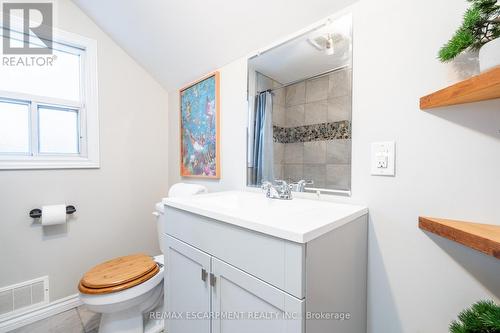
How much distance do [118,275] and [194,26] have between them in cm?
155

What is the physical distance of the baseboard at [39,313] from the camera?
53.6 inches

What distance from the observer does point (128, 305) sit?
3.86 ft

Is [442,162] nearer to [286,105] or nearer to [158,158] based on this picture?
[286,105]

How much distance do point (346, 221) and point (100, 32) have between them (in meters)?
2.17

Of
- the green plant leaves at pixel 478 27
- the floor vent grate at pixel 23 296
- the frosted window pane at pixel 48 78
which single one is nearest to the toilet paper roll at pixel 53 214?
the floor vent grate at pixel 23 296

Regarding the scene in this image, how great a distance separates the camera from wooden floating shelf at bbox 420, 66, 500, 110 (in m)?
0.54

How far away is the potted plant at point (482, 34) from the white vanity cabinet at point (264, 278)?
0.58 meters

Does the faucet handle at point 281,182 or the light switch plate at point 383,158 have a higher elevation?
the light switch plate at point 383,158

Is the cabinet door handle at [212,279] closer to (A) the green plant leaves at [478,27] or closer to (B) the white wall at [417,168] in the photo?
(B) the white wall at [417,168]

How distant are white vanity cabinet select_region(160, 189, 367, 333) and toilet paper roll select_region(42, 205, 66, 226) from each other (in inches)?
38.2

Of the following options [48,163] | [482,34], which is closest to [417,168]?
[482,34]

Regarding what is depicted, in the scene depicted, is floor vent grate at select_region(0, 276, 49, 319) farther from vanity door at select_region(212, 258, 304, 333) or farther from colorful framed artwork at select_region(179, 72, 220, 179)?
vanity door at select_region(212, 258, 304, 333)

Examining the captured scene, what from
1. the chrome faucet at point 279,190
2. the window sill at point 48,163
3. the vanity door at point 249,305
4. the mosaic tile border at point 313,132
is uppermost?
the mosaic tile border at point 313,132

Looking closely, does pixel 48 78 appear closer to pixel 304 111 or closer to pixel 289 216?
pixel 304 111
